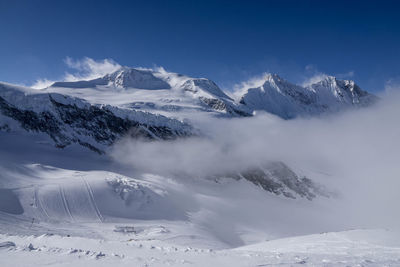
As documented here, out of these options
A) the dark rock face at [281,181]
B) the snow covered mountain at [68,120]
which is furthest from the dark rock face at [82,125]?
the dark rock face at [281,181]

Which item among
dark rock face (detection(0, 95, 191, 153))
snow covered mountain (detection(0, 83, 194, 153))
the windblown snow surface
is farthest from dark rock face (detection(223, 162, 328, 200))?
snow covered mountain (detection(0, 83, 194, 153))

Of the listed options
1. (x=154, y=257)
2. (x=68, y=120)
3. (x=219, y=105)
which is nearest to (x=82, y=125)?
(x=68, y=120)

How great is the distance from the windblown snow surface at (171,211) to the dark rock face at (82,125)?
3.23m

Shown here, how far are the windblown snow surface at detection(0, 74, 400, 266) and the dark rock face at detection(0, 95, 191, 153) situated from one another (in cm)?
323

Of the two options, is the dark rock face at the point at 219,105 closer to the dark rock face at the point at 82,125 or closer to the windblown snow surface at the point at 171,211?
the windblown snow surface at the point at 171,211

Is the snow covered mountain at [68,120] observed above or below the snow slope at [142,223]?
above

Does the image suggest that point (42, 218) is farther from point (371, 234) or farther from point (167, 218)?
point (371, 234)

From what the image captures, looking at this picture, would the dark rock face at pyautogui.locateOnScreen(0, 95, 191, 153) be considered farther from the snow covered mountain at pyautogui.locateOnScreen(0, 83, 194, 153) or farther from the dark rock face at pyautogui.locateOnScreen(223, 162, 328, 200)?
the dark rock face at pyautogui.locateOnScreen(223, 162, 328, 200)

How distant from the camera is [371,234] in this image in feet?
56.9

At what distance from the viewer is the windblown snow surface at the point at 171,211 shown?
10837mm

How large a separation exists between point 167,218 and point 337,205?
79.5 meters

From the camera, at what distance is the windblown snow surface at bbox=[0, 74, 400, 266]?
10.8 m

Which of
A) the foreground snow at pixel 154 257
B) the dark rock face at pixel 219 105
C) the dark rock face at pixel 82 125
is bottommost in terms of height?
the foreground snow at pixel 154 257

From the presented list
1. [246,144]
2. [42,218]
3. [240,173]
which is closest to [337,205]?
[240,173]
